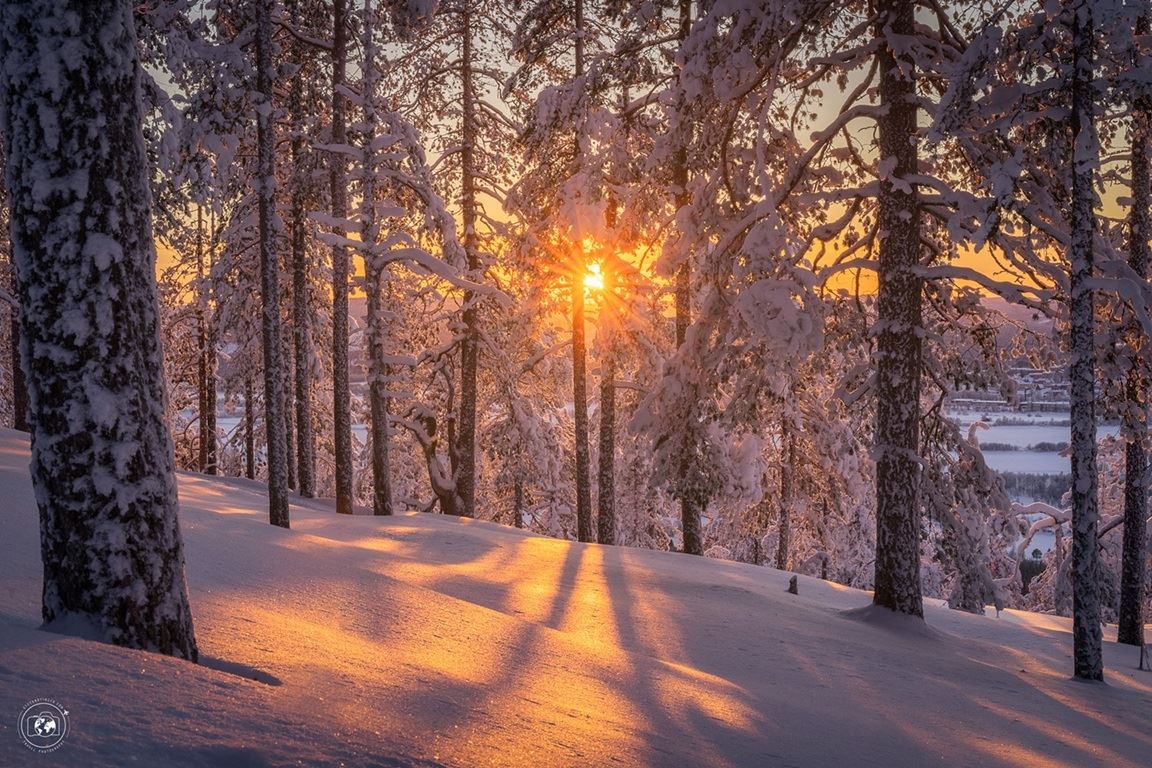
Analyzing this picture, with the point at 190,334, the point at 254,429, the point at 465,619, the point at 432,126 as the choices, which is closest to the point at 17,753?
the point at 465,619

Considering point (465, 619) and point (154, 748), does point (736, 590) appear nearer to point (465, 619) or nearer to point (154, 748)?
point (465, 619)

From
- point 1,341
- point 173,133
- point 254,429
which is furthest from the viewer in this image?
point 254,429

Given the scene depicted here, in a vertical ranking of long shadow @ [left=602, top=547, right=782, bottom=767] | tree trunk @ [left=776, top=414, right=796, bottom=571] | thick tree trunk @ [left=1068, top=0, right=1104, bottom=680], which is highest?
thick tree trunk @ [left=1068, top=0, right=1104, bottom=680]

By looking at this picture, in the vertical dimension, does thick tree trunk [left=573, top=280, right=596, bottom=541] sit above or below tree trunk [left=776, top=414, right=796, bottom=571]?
above

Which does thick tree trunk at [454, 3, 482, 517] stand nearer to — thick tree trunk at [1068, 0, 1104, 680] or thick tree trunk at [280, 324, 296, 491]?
thick tree trunk at [280, 324, 296, 491]

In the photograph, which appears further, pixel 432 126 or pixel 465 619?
pixel 432 126

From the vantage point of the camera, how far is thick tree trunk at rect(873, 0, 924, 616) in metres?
9.63

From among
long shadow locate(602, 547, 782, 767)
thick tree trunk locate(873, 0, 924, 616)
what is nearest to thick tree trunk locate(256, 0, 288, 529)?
long shadow locate(602, 547, 782, 767)

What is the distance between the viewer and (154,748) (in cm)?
263

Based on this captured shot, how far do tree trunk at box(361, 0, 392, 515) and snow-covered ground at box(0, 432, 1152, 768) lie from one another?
18.4 ft

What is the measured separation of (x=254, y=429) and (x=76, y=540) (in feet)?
80.1

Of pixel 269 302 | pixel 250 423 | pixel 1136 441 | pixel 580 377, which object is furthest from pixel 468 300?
pixel 1136 441

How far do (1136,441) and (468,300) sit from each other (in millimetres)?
15073

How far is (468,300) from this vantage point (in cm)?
2066
